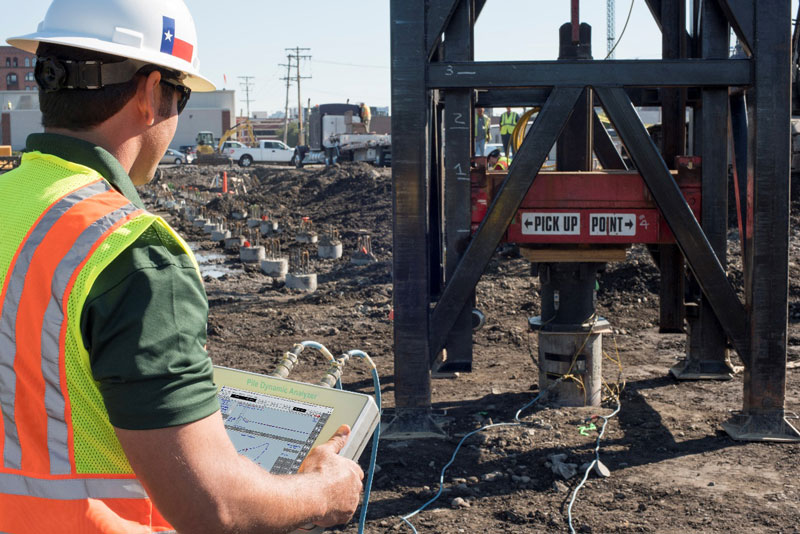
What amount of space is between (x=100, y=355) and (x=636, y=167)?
4.65 metres

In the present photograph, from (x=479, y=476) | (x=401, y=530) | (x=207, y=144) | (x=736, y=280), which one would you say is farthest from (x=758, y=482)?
(x=207, y=144)

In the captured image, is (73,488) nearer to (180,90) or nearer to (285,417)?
(285,417)

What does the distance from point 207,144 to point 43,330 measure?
68164mm

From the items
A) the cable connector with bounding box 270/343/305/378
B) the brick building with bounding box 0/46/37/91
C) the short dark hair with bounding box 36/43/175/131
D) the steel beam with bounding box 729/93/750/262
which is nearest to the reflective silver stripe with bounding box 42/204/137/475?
the short dark hair with bounding box 36/43/175/131

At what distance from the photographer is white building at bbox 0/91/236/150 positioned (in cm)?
8331

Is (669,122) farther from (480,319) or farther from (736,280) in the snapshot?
(736,280)

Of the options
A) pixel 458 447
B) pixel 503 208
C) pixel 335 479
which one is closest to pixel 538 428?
pixel 458 447

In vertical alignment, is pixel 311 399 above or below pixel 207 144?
below

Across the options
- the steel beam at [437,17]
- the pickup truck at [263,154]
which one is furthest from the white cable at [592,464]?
the pickup truck at [263,154]

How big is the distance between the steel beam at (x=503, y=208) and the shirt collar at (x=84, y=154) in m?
3.99

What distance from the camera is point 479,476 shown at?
203 inches

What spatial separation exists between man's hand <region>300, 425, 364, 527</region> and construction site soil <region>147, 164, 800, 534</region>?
260 cm

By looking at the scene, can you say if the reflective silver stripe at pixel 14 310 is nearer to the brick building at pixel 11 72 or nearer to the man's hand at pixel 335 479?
the man's hand at pixel 335 479

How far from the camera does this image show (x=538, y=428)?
19.3 feet
